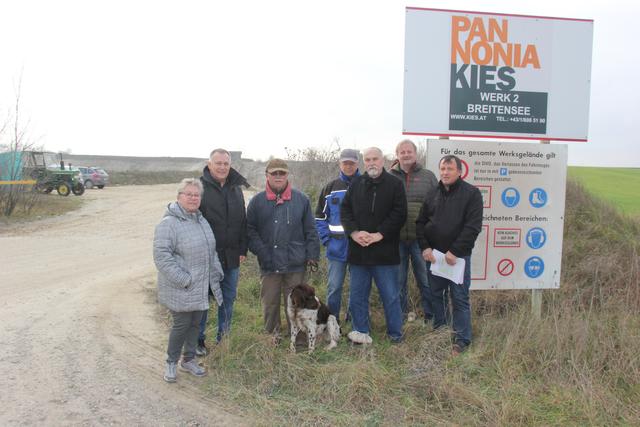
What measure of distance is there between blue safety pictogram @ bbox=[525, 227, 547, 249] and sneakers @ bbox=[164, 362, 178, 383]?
380cm

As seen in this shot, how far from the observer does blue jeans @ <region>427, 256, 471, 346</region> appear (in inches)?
169

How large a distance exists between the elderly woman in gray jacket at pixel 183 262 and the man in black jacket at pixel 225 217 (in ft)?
0.76

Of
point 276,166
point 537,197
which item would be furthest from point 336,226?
point 537,197

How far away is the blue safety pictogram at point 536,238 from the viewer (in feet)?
16.7

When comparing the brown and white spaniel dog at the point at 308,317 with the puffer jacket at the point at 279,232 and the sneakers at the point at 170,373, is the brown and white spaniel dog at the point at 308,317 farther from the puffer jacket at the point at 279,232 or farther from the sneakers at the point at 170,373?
the sneakers at the point at 170,373

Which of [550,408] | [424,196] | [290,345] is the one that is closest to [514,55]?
[424,196]

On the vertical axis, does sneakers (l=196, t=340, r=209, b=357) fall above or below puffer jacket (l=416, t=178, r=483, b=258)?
below

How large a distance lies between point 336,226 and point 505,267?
1.98m

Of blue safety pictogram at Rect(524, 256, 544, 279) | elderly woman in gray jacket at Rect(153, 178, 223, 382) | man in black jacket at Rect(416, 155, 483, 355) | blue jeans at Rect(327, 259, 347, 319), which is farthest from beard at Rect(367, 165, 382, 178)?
blue safety pictogram at Rect(524, 256, 544, 279)

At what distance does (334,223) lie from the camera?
459cm

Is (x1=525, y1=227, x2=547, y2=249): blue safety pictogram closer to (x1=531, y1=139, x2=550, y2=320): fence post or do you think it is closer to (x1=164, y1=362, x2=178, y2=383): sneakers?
(x1=531, y1=139, x2=550, y2=320): fence post

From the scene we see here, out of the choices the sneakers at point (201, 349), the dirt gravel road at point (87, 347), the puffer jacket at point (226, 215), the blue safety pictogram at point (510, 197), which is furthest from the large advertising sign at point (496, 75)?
the dirt gravel road at point (87, 347)

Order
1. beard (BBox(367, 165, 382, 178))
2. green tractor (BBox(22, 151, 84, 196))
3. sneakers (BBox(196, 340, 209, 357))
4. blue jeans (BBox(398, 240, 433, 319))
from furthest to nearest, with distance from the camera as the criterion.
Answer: green tractor (BBox(22, 151, 84, 196)) < blue jeans (BBox(398, 240, 433, 319)) < sneakers (BBox(196, 340, 209, 357)) < beard (BBox(367, 165, 382, 178))

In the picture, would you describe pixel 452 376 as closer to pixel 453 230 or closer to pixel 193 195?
pixel 453 230
